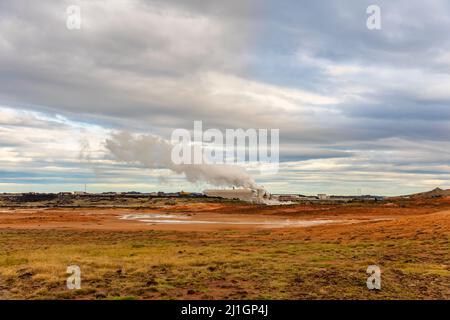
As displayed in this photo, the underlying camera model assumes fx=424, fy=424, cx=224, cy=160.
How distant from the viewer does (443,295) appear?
44.0 feet

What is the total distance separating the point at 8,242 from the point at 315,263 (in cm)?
2524

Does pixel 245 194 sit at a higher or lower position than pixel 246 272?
lower

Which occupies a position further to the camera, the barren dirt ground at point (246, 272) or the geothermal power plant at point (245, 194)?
the geothermal power plant at point (245, 194)

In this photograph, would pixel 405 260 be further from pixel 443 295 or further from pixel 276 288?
pixel 276 288

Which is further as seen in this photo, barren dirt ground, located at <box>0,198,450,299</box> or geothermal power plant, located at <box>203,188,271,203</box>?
geothermal power plant, located at <box>203,188,271,203</box>

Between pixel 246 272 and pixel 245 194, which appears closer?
pixel 246 272

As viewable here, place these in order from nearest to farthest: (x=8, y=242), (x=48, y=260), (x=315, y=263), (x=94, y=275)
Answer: (x=94, y=275)
(x=315, y=263)
(x=48, y=260)
(x=8, y=242)
